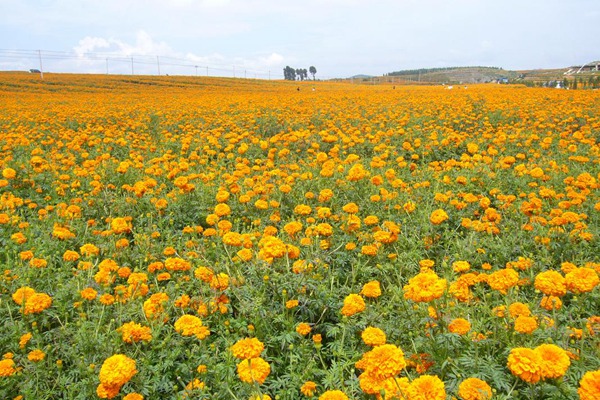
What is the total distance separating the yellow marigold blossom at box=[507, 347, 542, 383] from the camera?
48.8 inches

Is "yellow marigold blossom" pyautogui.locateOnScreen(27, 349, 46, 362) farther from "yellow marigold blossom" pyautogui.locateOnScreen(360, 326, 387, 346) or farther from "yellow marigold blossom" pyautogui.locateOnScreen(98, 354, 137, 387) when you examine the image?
"yellow marigold blossom" pyautogui.locateOnScreen(360, 326, 387, 346)

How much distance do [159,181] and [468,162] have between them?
3667mm

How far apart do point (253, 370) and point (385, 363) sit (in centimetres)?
50

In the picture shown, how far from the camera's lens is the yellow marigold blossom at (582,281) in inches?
65.0

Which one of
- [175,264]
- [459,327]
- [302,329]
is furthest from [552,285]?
[175,264]

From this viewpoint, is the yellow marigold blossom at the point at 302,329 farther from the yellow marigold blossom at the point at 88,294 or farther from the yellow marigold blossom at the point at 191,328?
the yellow marigold blossom at the point at 88,294

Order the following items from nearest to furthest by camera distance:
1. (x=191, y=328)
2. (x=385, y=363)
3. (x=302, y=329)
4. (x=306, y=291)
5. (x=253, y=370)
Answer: (x=385, y=363) → (x=253, y=370) → (x=191, y=328) → (x=302, y=329) → (x=306, y=291)

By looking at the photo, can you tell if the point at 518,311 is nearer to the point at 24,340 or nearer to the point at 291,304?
the point at 291,304

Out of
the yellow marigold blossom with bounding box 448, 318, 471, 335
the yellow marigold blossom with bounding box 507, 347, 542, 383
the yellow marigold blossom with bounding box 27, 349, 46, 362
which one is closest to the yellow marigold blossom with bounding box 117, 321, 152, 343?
the yellow marigold blossom with bounding box 27, 349, 46, 362

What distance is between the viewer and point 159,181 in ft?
16.0

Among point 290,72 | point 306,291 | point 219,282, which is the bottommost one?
point 306,291

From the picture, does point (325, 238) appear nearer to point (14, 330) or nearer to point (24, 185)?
point (14, 330)

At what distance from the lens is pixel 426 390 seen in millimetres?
1251

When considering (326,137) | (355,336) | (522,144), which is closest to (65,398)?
(355,336)
